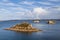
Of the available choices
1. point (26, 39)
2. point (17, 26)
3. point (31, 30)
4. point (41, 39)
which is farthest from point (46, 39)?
point (17, 26)

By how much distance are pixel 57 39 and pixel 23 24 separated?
8.91 meters

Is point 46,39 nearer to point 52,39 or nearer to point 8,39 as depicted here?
point 52,39

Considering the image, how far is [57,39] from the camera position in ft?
49.5

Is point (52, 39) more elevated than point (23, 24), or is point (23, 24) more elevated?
point (23, 24)

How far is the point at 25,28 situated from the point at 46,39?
7.86m

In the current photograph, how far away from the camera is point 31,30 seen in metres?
22.0

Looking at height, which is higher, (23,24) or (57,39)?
(23,24)

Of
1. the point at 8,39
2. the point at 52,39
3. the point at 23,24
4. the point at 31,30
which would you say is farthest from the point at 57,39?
the point at 23,24

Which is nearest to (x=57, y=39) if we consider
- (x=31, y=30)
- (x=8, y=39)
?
(x=8, y=39)

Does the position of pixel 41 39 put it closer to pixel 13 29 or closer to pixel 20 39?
pixel 20 39

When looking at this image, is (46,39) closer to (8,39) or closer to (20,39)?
(20,39)

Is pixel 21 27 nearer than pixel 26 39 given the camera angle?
No

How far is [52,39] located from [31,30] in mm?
7386

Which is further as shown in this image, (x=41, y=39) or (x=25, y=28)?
(x=25, y=28)
